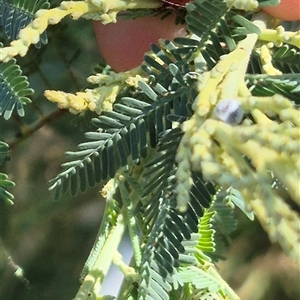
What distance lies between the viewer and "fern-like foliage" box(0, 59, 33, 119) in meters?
0.36

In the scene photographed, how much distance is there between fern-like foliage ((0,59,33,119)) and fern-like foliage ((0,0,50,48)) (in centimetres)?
4

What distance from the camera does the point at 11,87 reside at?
0.36m

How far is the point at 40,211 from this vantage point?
2.42 feet

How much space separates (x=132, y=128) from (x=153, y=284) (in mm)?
120

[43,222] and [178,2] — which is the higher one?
[178,2]

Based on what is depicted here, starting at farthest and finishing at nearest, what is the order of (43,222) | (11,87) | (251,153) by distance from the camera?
(43,222), (11,87), (251,153)

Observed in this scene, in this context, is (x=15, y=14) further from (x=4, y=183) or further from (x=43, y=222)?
(x=43, y=222)

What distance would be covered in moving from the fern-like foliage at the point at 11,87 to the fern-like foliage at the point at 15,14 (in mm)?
37

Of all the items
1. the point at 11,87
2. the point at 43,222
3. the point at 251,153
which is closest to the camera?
the point at 251,153

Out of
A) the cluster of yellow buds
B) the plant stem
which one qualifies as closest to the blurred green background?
the plant stem

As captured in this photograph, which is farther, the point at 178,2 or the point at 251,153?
the point at 178,2

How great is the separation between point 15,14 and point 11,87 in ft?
0.23

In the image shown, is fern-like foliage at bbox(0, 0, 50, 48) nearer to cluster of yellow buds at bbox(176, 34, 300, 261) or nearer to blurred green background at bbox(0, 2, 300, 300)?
cluster of yellow buds at bbox(176, 34, 300, 261)

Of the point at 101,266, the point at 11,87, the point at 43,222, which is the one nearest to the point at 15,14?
the point at 11,87
